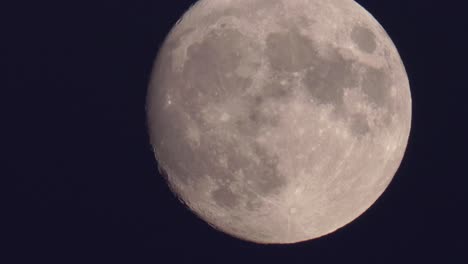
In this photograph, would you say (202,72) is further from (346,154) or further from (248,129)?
(346,154)

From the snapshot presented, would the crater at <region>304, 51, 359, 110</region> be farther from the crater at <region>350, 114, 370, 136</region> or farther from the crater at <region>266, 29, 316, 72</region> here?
the crater at <region>350, 114, 370, 136</region>

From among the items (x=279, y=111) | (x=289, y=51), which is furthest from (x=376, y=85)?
(x=279, y=111)

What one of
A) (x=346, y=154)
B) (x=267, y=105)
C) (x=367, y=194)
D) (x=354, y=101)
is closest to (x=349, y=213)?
(x=367, y=194)

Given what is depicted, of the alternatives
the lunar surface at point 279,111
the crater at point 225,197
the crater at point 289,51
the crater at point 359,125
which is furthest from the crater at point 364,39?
the crater at point 225,197

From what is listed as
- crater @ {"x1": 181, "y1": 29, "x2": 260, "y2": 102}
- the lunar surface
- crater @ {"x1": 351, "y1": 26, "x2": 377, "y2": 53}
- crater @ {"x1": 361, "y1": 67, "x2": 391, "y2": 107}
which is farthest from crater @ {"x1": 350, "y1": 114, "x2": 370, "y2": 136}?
crater @ {"x1": 181, "y1": 29, "x2": 260, "y2": 102}

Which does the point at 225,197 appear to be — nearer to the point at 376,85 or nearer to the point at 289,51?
the point at 289,51
